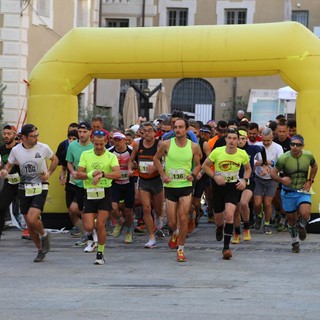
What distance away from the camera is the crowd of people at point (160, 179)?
Result: 47.3 feet

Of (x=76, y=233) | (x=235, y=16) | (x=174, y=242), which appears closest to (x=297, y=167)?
(x=174, y=242)

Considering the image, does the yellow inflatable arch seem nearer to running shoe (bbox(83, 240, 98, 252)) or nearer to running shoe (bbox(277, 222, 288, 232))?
running shoe (bbox(277, 222, 288, 232))

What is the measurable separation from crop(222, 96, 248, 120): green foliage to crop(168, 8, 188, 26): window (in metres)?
4.20

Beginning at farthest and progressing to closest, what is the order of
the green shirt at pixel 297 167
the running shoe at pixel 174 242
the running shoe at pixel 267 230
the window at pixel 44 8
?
the window at pixel 44 8
the running shoe at pixel 267 230
the running shoe at pixel 174 242
the green shirt at pixel 297 167

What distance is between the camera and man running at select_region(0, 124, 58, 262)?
14.5 m

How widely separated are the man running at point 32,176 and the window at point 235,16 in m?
34.3

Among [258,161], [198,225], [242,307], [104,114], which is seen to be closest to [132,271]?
[242,307]

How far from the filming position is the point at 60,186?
60.1ft

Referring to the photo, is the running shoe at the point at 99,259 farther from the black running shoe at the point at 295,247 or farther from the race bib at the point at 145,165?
the black running shoe at the point at 295,247

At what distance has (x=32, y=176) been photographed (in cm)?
1462

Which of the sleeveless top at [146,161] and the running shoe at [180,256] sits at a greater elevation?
the sleeveless top at [146,161]

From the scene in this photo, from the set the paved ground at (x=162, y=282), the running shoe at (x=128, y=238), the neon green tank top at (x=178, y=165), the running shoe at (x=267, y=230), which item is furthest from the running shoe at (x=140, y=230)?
the neon green tank top at (x=178, y=165)

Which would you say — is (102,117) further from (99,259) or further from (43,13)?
(99,259)

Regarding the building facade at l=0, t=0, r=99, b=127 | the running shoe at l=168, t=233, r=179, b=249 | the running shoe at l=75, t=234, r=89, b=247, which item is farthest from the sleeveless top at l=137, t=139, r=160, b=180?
the building facade at l=0, t=0, r=99, b=127
